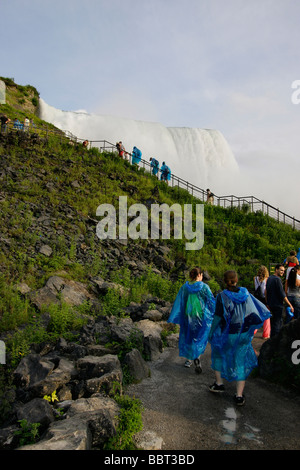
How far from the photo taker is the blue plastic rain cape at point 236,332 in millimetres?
4340

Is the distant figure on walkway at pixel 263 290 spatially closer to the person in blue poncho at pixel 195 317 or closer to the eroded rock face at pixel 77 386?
the person in blue poncho at pixel 195 317

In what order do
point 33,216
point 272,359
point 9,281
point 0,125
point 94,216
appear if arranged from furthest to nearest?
point 0,125
point 94,216
point 33,216
point 9,281
point 272,359

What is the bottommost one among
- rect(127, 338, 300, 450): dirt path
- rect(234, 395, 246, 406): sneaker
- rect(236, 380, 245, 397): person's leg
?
rect(127, 338, 300, 450): dirt path

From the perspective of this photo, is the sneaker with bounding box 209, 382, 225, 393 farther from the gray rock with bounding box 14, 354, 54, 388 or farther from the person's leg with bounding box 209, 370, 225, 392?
the gray rock with bounding box 14, 354, 54, 388

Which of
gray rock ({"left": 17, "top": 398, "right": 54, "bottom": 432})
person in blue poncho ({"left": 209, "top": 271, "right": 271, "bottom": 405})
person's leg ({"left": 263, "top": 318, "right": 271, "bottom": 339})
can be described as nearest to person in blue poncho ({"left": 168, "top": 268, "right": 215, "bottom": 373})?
person in blue poncho ({"left": 209, "top": 271, "right": 271, "bottom": 405})

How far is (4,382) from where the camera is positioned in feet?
15.0

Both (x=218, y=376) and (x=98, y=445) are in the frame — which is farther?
(x=218, y=376)

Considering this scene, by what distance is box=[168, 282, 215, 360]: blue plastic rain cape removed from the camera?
538 cm

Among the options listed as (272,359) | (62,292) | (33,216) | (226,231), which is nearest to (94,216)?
(33,216)

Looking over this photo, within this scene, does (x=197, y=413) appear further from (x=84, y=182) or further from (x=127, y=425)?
(x=84, y=182)

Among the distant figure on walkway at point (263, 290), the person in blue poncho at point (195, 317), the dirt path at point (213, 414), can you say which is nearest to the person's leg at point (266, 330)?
the distant figure on walkway at point (263, 290)

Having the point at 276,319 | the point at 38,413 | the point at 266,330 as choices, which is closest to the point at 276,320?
the point at 276,319

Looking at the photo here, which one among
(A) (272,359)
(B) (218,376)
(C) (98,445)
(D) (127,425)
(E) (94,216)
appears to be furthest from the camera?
(E) (94,216)

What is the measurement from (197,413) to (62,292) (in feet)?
18.2
